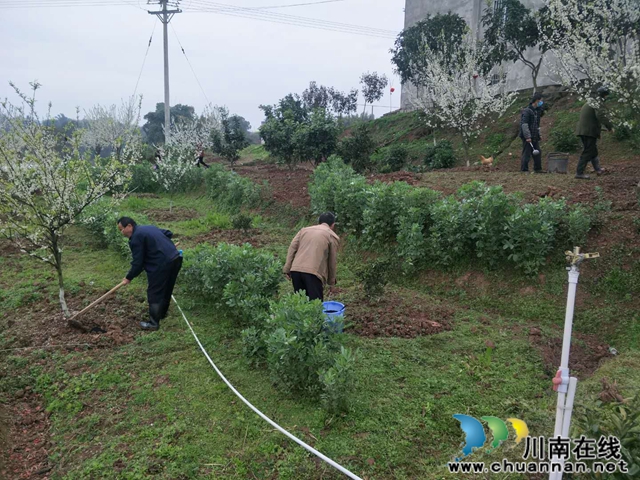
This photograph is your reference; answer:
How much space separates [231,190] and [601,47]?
10.7 meters

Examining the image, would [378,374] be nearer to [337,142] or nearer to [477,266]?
[477,266]

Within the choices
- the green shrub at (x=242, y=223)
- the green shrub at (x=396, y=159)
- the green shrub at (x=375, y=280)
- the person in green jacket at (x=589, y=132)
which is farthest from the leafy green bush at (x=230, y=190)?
the person in green jacket at (x=589, y=132)

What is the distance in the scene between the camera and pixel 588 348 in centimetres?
507

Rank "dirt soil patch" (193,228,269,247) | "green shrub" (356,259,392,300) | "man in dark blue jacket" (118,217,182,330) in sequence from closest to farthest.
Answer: "man in dark blue jacket" (118,217,182,330)
"green shrub" (356,259,392,300)
"dirt soil patch" (193,228,269,247)

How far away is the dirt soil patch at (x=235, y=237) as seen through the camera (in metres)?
10.1

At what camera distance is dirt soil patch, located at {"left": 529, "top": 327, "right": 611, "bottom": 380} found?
4637 mm

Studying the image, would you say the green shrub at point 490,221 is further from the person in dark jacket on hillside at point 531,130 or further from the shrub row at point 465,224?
the person in dark jacket on hillside at point 531,130

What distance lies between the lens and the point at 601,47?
11398 mm

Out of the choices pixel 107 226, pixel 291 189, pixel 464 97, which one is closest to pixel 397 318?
pixel 107 226

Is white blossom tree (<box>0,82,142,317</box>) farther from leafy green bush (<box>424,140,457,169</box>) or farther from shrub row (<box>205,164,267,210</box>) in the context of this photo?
leafy green bush (<box>424,140,457,169</box>)

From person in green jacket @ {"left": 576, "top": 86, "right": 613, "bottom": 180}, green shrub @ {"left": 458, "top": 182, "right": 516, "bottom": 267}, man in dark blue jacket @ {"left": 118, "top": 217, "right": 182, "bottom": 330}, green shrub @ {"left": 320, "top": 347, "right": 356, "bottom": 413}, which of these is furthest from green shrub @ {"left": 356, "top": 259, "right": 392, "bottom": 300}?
person in green jacket @ {"left": 576, "top": 86, "right": 613, "bottom": 180}

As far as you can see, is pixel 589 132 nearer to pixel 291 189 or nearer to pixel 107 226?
pixel 291 189

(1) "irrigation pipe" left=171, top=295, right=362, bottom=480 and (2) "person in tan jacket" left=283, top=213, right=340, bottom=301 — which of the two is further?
(2) "person in tan jacket" left=283, top=213, right=340, bottom=301

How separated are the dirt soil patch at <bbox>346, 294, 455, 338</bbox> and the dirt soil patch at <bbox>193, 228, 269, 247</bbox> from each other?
166 inches
